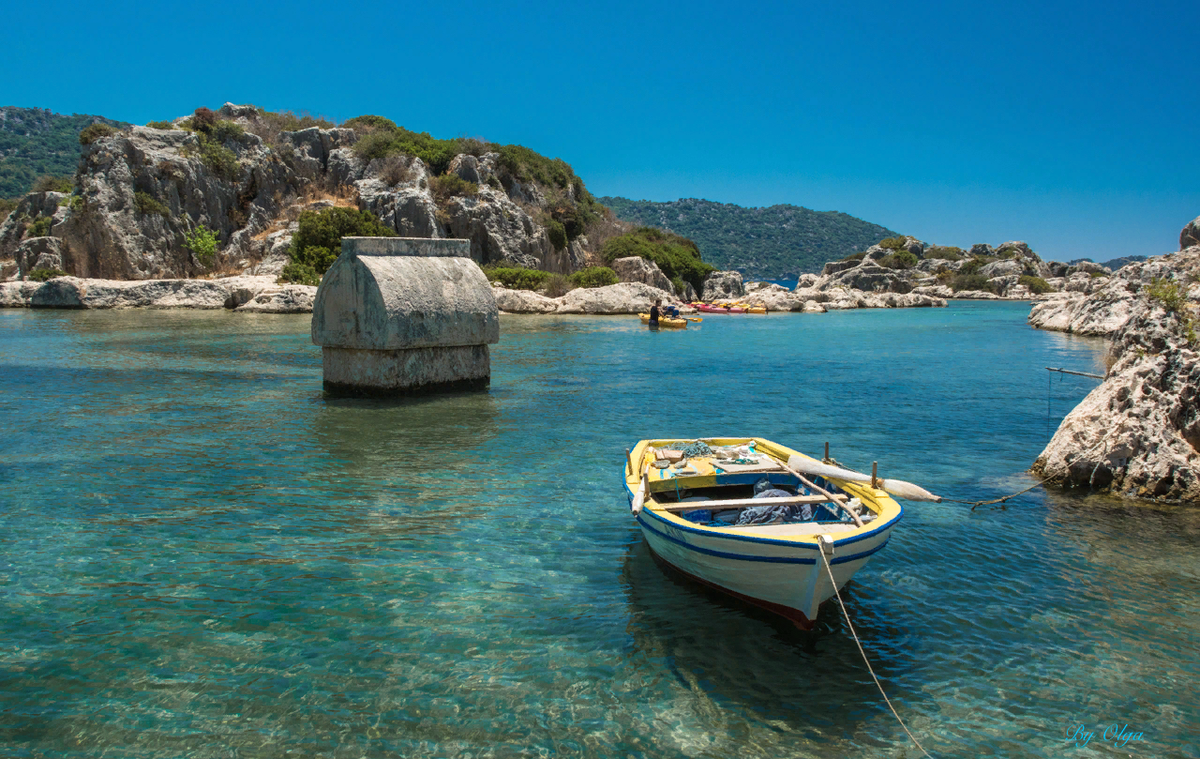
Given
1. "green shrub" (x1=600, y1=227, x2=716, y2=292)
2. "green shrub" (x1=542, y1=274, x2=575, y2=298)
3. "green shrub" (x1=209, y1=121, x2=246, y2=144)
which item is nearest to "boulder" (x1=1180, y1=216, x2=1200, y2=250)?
"green shrub" (x1=542, y1=274, x2=575, y2=298)

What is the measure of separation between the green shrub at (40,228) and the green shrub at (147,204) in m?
5.44

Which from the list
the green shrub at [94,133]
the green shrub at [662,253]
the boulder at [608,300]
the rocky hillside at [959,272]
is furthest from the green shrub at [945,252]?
the green shrub at [94,133]

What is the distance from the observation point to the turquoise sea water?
5.29m

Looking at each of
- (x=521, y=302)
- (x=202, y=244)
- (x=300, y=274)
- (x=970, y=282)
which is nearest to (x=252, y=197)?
(x=202, y=244)

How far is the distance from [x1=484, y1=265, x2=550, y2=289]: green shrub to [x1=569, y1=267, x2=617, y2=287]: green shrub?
112 inches

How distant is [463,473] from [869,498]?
19.7 feet

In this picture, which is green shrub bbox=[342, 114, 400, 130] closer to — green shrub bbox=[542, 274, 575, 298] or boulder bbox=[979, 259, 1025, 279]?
green shrub bbox=[542, 274, 575, 298]

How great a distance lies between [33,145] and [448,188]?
95820 mm

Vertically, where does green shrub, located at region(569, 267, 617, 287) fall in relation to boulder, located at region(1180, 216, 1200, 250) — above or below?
below

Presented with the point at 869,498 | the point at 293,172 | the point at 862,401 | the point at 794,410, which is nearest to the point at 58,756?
the point at 869,498

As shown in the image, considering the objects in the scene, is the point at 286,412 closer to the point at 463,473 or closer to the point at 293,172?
the point at 463,473

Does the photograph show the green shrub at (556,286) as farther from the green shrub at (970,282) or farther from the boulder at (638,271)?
the green shrub at (970,282)

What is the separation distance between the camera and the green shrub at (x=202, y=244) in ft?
169

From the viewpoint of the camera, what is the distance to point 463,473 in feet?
37.4
